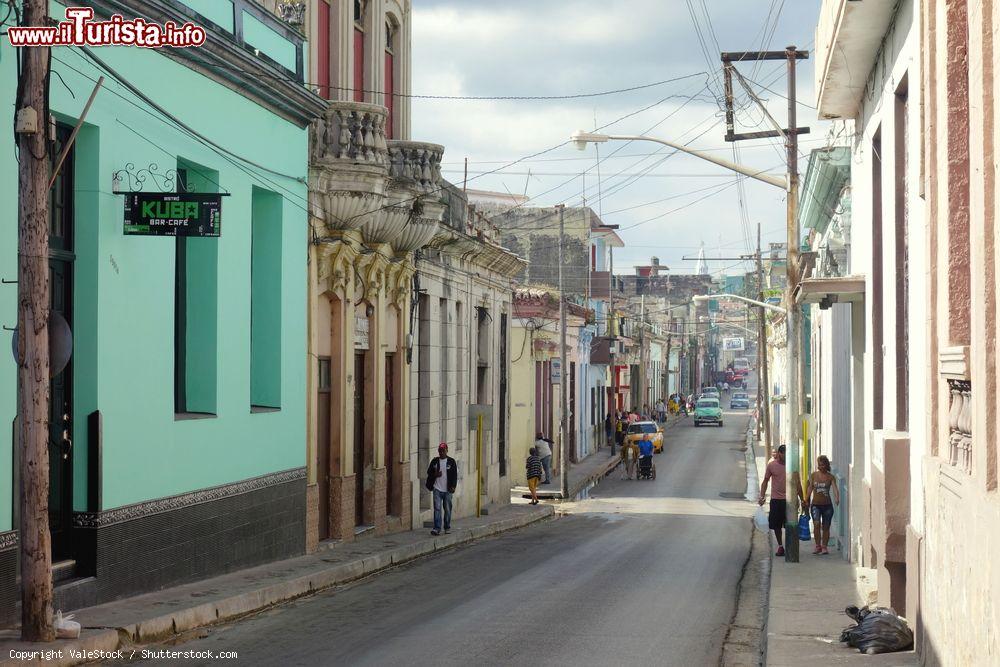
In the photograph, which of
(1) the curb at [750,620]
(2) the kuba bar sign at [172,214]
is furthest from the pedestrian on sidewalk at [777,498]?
(2) the kuba bar sign at [172,214]

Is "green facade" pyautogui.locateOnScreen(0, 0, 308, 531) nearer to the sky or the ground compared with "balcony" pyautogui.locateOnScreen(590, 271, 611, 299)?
nearer to the ground

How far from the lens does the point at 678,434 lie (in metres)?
72.6

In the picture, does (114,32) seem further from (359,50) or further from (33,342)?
(359,50)

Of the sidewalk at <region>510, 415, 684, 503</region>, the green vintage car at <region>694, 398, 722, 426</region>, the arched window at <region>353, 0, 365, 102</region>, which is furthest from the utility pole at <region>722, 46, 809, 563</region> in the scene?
the green vintage car at <region>694, 398, 722, 426</region>

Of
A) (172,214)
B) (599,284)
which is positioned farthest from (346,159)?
(599,284)

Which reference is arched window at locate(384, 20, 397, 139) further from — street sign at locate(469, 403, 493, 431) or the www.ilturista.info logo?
the www.ilturista.info logo

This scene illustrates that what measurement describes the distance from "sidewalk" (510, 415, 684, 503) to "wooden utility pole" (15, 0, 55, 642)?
28752 mm

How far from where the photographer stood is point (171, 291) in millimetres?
14328

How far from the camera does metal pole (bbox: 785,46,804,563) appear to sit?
63.5 feet

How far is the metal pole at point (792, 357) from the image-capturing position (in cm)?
1936

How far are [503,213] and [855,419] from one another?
141ft

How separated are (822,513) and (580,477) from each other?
2513cm

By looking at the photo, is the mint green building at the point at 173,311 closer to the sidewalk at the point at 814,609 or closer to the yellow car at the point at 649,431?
the sidewalk at the point at 814,609

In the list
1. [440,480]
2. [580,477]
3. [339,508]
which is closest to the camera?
[339,508]
